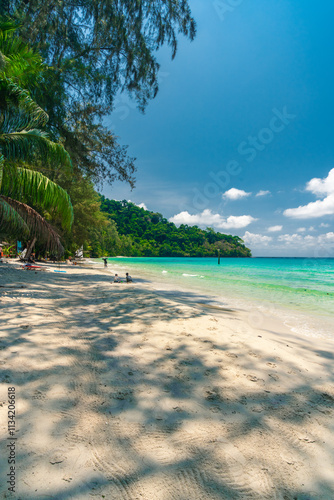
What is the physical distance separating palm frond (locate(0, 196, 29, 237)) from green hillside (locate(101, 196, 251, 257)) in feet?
323

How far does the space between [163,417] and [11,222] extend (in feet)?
25.8

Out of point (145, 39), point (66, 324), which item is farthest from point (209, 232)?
point (66, 324)

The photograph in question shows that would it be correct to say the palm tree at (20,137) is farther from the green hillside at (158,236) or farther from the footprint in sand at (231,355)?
the green hillside at (158,236)

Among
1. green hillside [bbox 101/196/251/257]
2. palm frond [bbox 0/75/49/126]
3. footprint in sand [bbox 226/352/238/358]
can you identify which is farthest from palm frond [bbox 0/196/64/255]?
green hillside [bbox 101/196/251/257]

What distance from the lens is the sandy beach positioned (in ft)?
→ 4.45

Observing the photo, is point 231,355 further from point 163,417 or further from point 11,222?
point 11,222

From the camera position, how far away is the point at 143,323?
15.0 ft

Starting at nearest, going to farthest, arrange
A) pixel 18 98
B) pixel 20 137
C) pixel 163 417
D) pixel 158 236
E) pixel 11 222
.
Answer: pixel 163 417 → pixel 18 98 → pixel 20 137 → pixel 11 222 → pixel 158 236

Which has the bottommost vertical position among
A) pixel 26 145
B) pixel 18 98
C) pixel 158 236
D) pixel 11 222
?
pixel 11 222

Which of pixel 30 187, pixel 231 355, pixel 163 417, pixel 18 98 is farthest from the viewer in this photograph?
pixel 30 187

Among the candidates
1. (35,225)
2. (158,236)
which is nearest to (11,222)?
(35,225)

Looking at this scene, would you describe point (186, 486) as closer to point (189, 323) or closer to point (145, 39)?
point (189, 323)

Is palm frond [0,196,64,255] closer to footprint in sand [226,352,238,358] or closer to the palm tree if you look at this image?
the palm tree

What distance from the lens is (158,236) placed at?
120 m
